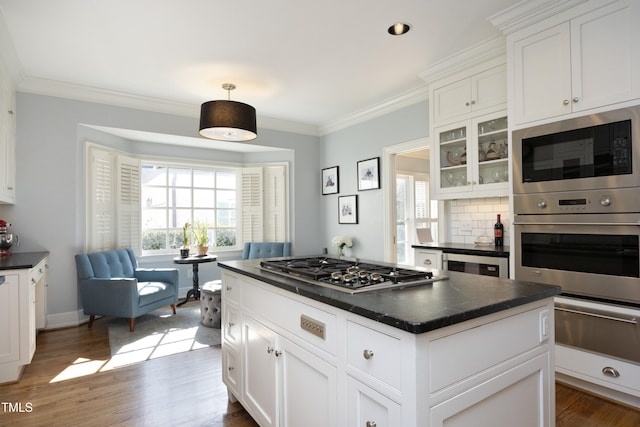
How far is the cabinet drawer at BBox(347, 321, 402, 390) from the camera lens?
103 centimetres

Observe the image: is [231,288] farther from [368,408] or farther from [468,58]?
[468,58]

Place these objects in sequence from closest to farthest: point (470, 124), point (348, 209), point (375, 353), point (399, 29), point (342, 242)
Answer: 1. point (375, 353)
2. point (399, 29)
3. point (470, 124)
4. point (342, 242)
5. point (348, 209)

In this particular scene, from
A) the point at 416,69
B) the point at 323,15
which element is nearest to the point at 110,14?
the point at 323,15

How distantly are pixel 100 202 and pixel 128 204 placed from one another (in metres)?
0.46

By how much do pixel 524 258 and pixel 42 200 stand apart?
469 cm

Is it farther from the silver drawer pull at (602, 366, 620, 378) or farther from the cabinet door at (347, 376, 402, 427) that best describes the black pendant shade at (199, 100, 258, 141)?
the silver drawer pull at (602, 366, 620, 378)

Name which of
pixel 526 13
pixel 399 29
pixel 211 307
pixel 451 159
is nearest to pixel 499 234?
pixel 451 159

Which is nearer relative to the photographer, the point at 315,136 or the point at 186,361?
the point at 186,361

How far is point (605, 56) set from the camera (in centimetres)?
213

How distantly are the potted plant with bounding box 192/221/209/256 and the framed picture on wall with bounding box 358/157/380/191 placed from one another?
7.67 feet

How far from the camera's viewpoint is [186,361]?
2969mm

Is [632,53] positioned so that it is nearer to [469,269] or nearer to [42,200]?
[469,269]

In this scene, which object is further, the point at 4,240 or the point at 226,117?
the point at 4,240

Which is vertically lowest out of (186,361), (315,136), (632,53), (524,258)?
(186,361)
